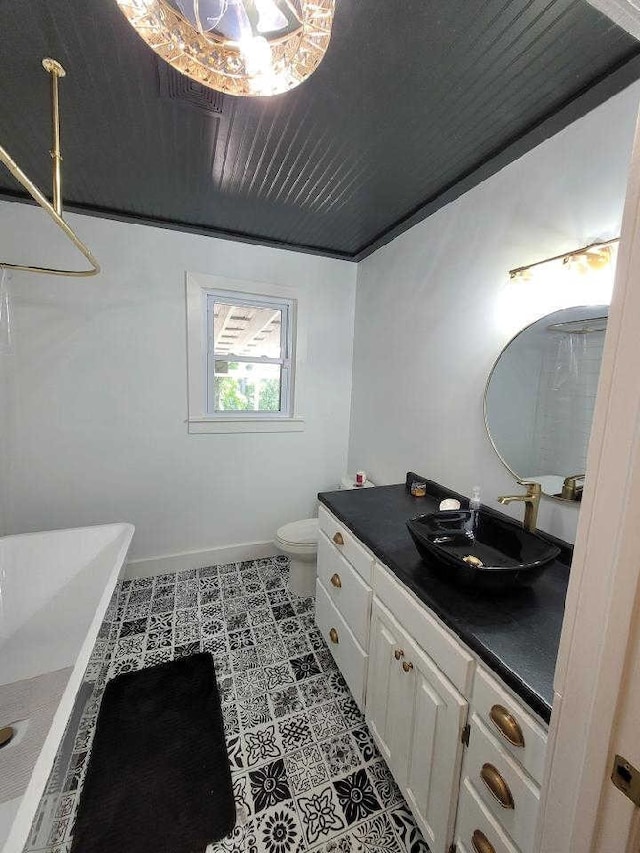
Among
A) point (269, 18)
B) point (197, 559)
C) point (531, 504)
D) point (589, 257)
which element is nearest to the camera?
point (269, 18)

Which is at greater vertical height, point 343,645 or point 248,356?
point 248,356

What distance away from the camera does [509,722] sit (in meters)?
0.74

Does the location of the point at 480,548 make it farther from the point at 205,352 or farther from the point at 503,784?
the point at 205,352

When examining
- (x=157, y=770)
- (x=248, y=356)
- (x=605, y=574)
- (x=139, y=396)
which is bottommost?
(x=157, y=770)

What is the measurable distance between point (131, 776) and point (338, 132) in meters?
2.61

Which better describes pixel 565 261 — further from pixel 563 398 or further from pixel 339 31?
pixel 339 31

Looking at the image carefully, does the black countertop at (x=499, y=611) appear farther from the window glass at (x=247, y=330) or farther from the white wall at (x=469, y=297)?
the window glass at (x=247, y=330)

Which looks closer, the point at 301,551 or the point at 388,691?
the point at 388,691

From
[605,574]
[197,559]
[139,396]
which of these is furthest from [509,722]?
[139,396]

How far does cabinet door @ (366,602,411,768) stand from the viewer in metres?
1.10

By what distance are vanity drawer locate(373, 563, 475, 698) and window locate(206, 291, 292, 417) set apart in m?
1.66

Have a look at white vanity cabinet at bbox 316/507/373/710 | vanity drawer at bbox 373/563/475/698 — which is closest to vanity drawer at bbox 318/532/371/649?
white vanity cabinet at bbox 316/507/373/710

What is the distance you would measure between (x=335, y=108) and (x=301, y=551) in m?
2.14

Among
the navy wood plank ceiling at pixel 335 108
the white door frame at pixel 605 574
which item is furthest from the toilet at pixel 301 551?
the navy wood plank ceiling at pixel 335 108
